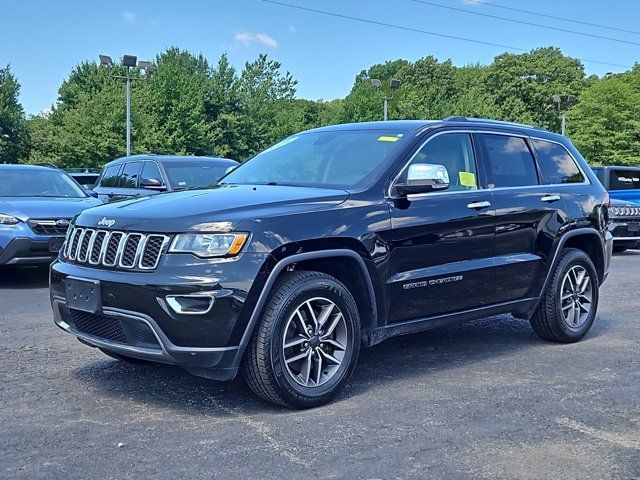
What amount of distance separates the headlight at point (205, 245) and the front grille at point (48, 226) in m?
5.64

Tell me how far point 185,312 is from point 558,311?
3498 mm

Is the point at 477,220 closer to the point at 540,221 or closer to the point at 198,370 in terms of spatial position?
the point at 540,221

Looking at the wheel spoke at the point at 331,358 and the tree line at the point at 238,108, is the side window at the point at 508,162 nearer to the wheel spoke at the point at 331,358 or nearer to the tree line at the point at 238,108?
the wheel spoke at the point at 331,358

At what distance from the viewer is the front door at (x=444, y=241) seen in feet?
15.7

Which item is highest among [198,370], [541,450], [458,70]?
[458,70]

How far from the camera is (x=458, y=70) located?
248 ft

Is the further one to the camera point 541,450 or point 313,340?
point 313,340

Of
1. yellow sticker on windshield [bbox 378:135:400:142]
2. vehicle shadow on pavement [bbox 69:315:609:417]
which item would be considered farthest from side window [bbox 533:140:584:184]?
yellow sticker on windshield [bbox 378:135:400:142]

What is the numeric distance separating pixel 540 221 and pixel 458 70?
73.0 metres

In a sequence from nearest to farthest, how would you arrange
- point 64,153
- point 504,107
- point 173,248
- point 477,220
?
point 173,248
point 477,220
point 64,153
point 504,107

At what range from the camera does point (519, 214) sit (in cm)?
569

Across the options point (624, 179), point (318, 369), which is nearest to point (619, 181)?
point (624, 179)

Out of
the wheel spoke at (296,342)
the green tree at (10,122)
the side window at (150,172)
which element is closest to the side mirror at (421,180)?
the wheel spoke at (296,342)

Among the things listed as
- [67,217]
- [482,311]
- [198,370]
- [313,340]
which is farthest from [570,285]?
[67,217]
